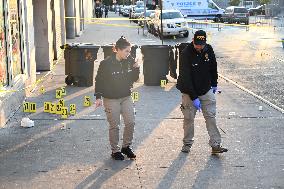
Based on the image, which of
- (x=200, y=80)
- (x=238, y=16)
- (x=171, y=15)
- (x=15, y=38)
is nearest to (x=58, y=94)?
(x=15, y=38)

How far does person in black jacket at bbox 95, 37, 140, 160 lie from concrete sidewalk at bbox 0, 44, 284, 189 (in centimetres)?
41

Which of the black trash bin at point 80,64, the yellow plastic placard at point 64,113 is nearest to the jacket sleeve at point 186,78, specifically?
the yellow plastic placard at point 64,113

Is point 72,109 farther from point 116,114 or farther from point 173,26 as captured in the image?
point 173,26

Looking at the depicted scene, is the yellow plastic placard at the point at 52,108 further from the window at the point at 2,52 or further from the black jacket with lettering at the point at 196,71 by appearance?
the black jacket with lettering at the point at 196,71

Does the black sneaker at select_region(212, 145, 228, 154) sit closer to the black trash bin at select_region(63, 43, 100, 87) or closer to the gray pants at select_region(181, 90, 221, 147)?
the gray pants at select_region(181, 90, 221, 147)

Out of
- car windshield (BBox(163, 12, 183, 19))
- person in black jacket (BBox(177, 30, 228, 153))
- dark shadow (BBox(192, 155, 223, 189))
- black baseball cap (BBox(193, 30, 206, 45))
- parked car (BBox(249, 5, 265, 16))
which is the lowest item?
dark shadow (BBox(192, 155, 223, 189))

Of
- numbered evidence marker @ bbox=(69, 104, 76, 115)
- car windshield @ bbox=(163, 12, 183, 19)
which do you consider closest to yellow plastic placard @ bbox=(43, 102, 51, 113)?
numbered evidence marker @ bbox=(69, 104, 76, 115)

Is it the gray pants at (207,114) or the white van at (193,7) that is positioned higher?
the white van at (193,7)

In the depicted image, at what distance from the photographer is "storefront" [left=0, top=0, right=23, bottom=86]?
10133 mm

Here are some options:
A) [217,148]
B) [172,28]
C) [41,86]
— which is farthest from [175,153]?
[172,28]

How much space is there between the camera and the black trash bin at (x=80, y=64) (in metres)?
13.5

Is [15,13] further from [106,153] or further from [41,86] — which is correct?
[106,153]

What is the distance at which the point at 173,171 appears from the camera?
6.90 meters

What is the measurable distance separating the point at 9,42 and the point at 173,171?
17.1 ft
